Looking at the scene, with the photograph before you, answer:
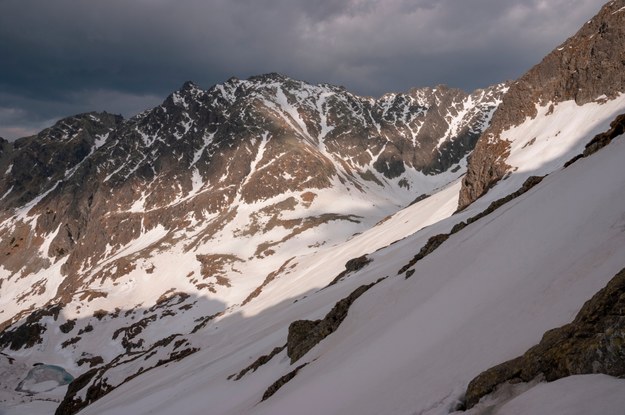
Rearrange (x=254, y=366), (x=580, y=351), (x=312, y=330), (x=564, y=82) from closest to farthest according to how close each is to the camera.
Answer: (x=580, y=351), (x=312, y=330), (x=254, y=366), (x=564, y=82)

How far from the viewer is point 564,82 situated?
7594 centimetres

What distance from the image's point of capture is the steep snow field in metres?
7.40

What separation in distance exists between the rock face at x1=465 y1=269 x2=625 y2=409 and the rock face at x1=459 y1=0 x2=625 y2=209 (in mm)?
56733

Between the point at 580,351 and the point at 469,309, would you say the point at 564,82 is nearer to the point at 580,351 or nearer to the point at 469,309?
the point at 469,309

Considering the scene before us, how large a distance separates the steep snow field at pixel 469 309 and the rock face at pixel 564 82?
49.1m

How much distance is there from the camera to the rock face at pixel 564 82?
222ft

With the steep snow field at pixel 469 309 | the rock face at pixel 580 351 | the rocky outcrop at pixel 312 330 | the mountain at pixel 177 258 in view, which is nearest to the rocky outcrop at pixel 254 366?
the rocky outcrop at pixel 312 330

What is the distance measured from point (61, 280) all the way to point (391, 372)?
626ft

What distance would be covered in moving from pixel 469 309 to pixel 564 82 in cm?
8313

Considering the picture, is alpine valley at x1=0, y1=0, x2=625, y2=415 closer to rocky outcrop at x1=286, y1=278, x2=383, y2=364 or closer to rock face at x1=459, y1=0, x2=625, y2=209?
rocky outcrop at x1=286, y1=278, x2=383, y2=364

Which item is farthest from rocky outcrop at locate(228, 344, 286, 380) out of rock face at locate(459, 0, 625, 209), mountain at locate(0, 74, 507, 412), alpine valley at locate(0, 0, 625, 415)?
rock face at locate(459, 0, 625, 209)

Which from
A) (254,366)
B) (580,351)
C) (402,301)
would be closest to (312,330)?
(254,366)

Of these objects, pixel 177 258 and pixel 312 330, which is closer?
pixel 312 330

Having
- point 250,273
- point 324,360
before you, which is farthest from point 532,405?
point 250,273
